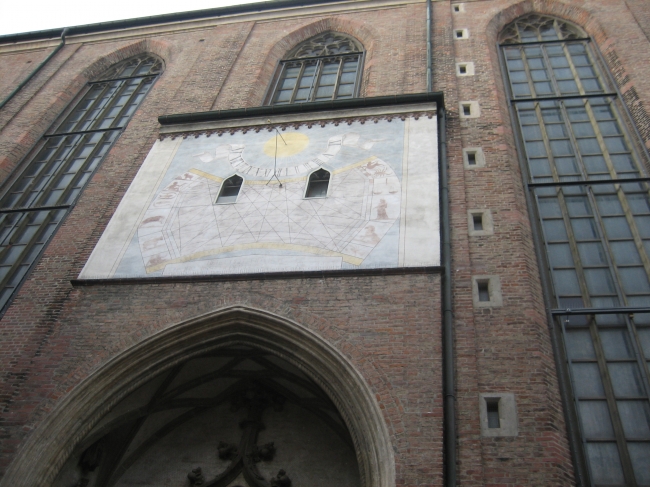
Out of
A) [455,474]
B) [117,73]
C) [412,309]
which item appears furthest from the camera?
[117,73]

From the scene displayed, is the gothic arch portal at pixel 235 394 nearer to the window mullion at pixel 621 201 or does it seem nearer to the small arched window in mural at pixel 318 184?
the small arched window in mural at pixel 318 184

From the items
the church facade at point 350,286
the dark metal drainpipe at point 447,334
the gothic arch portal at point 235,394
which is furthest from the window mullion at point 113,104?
the dark metal drainpipe at point 447,334

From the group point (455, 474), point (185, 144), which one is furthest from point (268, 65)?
point (455, 474)

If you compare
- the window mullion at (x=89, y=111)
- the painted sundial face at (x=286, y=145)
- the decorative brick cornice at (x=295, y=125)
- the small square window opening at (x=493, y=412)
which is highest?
the window mullion at (x=89, y=111)

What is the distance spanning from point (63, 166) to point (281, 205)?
241 inches

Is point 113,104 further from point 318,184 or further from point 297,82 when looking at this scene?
point 318,184

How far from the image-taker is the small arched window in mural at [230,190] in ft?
32.4

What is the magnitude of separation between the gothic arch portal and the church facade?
3 cm

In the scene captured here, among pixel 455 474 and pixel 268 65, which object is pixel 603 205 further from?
pixel 268 65

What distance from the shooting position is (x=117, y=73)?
659 inches

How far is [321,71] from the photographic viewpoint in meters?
15.0

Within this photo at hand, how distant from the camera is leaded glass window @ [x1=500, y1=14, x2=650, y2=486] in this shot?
6.88 m

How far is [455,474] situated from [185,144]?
7.83m

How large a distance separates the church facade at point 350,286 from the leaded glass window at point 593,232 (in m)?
0.04
